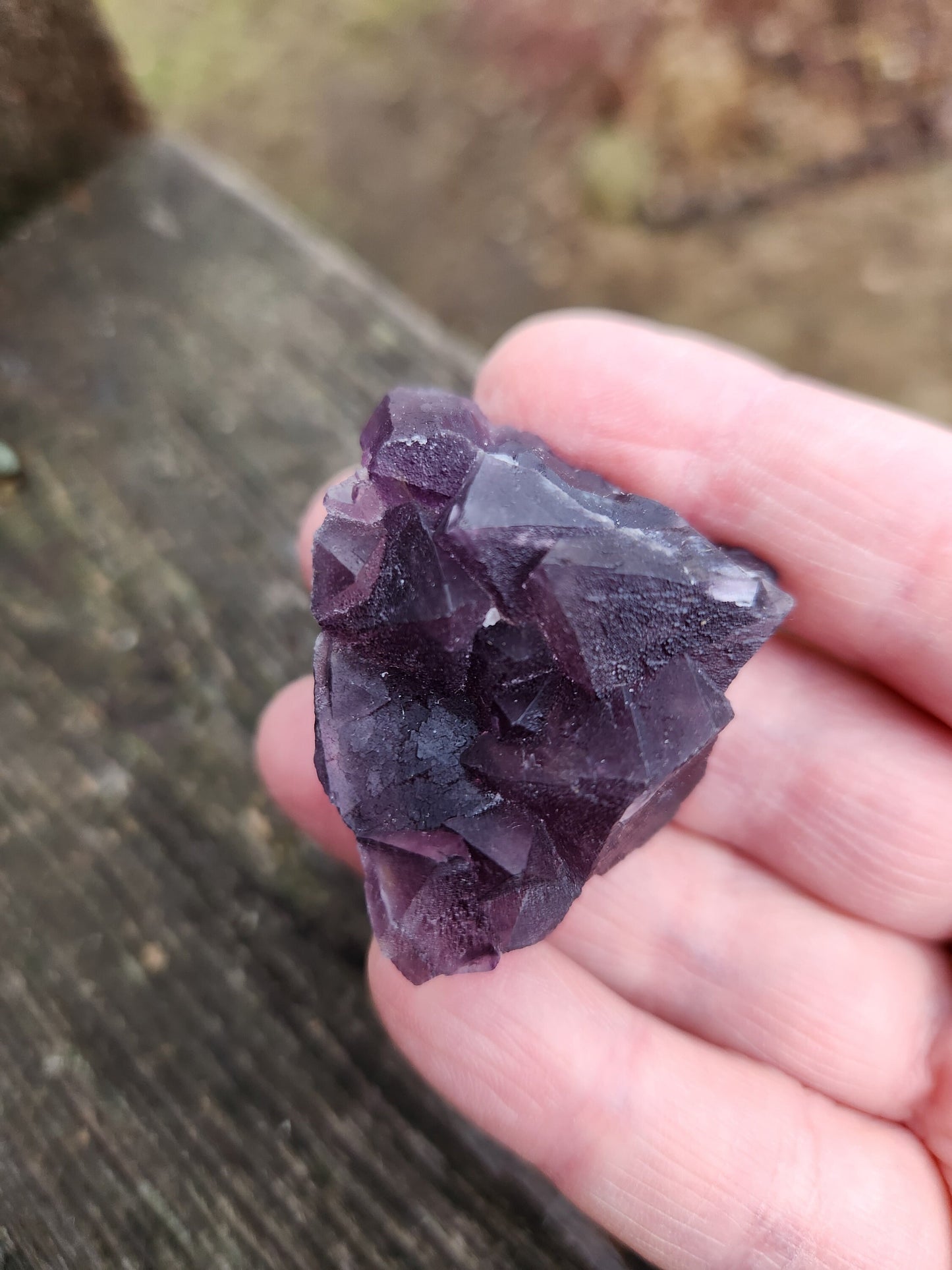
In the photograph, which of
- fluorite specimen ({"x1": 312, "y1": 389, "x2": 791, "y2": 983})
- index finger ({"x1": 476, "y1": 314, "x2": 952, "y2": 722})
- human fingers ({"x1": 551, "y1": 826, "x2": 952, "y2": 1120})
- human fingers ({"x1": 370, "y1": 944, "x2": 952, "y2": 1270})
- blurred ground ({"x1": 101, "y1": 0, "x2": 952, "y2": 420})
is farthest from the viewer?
blurred ground ({"x1": 101, "y1": 0, "x2": 952, "y2": 420})

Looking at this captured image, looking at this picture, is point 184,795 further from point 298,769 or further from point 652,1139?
point 652,1139

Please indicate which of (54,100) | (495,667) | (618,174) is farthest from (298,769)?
(618,174)

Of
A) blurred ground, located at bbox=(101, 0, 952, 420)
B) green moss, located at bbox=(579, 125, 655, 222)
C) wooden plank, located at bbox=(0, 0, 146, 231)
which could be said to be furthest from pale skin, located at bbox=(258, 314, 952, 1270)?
green moss, located at bbox=(579, 125, 655, 222)

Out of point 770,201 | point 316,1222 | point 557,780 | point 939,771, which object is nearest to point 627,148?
point 770,201

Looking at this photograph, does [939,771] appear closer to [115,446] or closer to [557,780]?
[557,780]

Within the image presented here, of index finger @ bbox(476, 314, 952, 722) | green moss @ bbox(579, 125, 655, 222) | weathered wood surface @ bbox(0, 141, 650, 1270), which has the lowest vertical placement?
weathered wood surface @ bbox(0, 141, 650, 1270)

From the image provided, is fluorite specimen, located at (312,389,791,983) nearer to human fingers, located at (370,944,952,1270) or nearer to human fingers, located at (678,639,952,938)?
human fingers, located at (370,944,952,1270)

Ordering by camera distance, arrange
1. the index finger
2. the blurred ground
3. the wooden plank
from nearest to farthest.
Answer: the index finger < the wooden plank < the blurred ground

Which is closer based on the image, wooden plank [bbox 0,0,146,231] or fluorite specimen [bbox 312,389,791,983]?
fluorite specimen [bbox 312,389,791,983]
